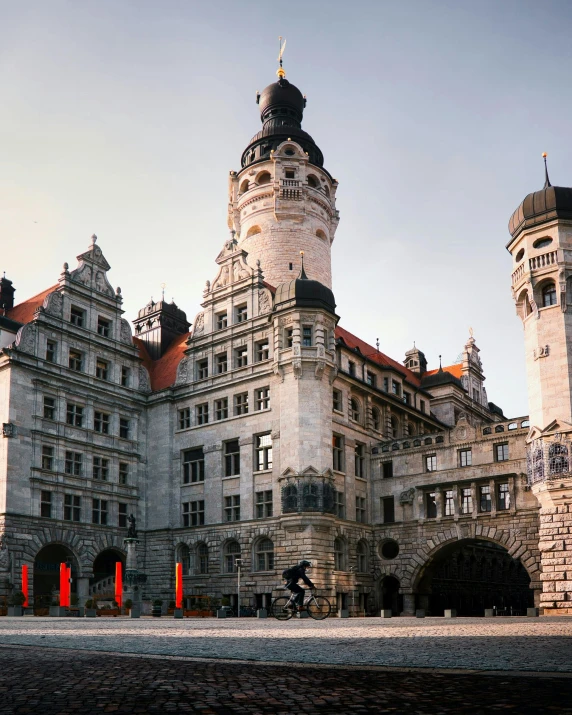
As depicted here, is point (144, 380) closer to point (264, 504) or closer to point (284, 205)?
point (264, 504)

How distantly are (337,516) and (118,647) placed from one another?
37.9m

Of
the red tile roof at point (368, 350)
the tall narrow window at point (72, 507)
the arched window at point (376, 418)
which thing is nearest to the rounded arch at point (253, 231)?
the red tile roof at point (368, 350)

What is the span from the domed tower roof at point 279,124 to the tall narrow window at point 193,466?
1303 inches

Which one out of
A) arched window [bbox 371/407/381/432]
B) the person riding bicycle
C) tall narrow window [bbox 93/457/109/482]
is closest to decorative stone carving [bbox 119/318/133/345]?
tall narrow window [bbox 93/457/109/482]

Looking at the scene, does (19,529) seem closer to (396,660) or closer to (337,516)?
(337,516)

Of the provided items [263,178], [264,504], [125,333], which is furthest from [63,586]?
[263,178]

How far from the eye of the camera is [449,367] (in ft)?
279

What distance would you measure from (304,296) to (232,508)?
15.5 m

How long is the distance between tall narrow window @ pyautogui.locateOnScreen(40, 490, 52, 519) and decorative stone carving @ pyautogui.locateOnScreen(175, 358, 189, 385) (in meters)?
13.5

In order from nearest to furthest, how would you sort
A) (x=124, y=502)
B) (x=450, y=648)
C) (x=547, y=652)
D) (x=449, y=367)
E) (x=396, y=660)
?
1. (x=396, y=660)
2. (x=547, y=652)
3. (x=450, y=648)
4. (x=124, y=502)
5. (x=449, y=367)

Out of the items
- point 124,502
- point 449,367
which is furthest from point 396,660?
point 449,367

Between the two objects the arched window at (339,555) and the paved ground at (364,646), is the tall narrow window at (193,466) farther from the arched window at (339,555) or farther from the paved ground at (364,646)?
the paved ground at (364,646)

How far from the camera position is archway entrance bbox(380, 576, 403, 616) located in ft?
188

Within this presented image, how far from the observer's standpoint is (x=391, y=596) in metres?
57.9
